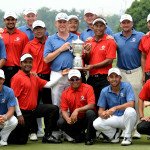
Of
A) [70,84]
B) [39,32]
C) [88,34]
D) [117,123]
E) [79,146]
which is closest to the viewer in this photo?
[79,146]

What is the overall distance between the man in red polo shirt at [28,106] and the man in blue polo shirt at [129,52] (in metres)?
1.51

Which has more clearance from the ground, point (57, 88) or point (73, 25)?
point (73, 25)

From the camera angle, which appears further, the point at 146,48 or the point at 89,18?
the point at 89,18

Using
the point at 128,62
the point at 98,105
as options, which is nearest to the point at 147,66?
the point at 128,62

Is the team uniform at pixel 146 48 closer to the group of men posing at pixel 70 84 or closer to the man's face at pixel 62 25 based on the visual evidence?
the group of men posing at pixel 70 84

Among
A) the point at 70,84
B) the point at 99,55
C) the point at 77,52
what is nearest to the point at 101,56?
the point at 99,55

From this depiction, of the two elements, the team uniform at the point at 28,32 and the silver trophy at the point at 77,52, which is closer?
the silver trophy at the point at 77,52

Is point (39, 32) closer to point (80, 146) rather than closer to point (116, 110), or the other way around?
point (116, 110)

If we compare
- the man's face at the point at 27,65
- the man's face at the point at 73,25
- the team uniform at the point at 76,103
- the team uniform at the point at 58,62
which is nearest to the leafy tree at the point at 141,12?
the man's face at the point at 73,25

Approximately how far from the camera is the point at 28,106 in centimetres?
932

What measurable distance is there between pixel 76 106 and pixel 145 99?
131 cm

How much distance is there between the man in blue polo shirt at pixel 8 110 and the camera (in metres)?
8.86

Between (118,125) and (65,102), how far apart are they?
1105 millimetres

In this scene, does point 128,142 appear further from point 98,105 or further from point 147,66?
point 147,66
